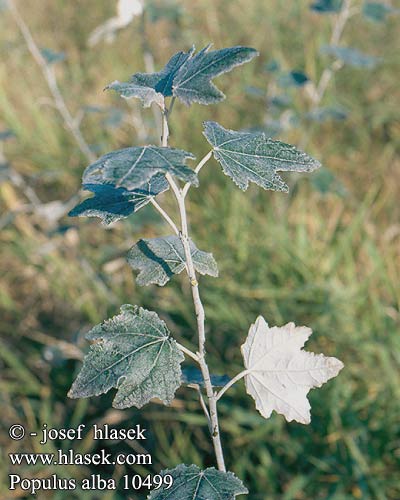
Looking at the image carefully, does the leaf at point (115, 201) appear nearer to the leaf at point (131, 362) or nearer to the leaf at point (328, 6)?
the leaf at point (131, 362)

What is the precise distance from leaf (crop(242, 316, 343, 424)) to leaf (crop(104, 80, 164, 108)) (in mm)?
300

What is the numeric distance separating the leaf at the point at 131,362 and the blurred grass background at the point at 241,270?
2.72 ft

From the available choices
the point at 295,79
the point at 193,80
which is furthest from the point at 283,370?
the point at 295,79

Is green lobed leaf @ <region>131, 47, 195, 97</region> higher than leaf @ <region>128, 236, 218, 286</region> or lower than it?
higher

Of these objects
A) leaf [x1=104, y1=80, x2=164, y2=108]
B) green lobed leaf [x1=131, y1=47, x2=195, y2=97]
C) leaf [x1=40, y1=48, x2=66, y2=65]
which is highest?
leaf [x1=40, y1=48, x2=66, y2=65]

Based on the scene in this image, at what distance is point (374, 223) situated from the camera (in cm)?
224

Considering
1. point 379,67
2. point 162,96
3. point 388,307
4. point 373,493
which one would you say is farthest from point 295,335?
point 379,67

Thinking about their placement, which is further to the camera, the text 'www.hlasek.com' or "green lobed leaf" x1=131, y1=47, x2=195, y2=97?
the text 'www.hlasek.com'

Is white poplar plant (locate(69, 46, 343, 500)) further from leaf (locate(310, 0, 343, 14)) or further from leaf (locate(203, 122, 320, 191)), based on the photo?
leaf (locate(310, 0, 343, 14))

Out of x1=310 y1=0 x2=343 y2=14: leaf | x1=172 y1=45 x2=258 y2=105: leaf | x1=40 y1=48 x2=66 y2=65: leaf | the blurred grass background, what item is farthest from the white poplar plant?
x1=310 y1=0 x2=343 y2=14: leaf

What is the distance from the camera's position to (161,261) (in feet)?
2.52

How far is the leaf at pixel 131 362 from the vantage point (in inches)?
25.5

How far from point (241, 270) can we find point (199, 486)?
4.30 feet

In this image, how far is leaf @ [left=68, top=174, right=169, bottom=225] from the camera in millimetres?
677
